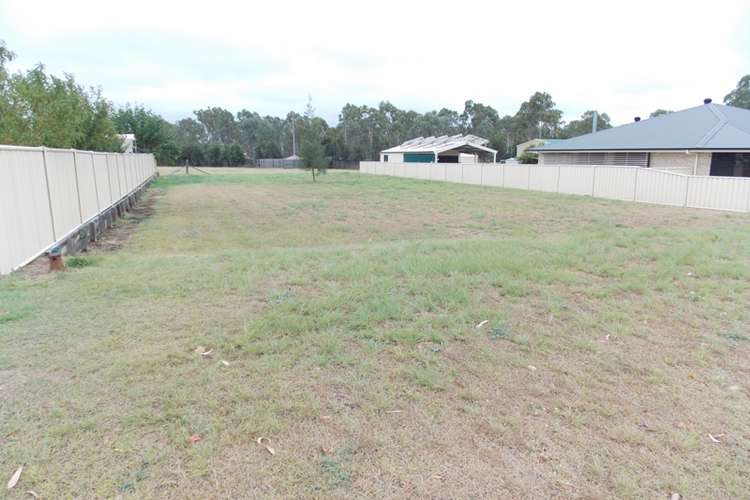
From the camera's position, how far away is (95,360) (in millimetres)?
3547

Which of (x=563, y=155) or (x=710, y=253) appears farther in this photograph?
(x=563, y=155)

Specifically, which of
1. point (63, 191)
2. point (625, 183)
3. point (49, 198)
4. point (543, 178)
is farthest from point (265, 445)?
point (543, 178)

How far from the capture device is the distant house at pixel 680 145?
2048 cm

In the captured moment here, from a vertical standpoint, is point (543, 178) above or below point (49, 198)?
below

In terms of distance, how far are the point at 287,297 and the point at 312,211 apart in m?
10.9

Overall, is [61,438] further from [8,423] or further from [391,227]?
[391,227]

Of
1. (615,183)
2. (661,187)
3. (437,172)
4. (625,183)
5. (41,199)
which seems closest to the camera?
(41,199)

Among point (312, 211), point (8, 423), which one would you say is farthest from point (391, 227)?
point (8, 423)

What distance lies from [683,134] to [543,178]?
6.69m

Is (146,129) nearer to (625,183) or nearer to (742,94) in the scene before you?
(625,183)

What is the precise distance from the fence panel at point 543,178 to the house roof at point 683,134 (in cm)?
467

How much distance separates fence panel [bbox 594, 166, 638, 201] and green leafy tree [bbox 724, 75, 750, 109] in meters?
54.6

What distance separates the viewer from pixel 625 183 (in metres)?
18.7

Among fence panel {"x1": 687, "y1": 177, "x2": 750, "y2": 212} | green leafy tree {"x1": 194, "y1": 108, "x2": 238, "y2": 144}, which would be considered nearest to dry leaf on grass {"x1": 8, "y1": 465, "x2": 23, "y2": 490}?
fence panel {"x1": 687, "y1": 177, "x2": 750, "y2": 212}
